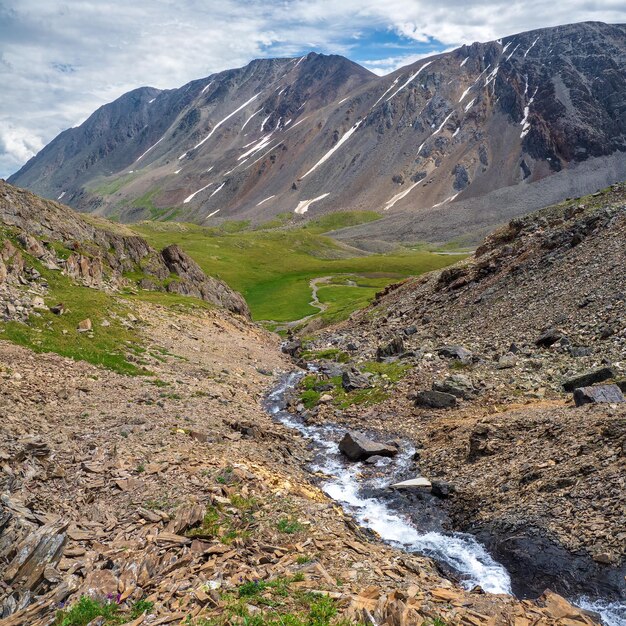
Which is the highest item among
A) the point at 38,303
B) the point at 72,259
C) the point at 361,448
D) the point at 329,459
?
the point at 72,259

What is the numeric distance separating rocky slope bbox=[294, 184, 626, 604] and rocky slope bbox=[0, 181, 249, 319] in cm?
3128

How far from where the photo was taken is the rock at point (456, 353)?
1773 inches

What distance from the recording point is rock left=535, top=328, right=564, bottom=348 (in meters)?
41.4

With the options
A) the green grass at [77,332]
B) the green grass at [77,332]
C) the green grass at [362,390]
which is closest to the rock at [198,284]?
the green grass at [77,332]

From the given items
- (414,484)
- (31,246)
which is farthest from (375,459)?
(31,246)

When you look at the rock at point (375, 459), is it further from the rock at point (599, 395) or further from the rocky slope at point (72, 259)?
the rocky slope at point (72, 259)

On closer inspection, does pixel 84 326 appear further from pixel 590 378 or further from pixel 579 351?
pixel 579 351

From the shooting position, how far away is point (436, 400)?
37.2 meters

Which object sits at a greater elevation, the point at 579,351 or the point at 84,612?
the point at 84,612

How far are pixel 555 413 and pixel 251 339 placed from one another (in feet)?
174

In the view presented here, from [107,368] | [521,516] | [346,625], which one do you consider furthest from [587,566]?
[107,368]

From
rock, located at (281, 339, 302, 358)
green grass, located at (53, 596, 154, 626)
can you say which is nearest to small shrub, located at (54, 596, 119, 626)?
green grass, located at (53, 596, 154, 626)

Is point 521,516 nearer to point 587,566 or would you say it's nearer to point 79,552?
point 587,566

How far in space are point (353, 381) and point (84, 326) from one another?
967 inches
